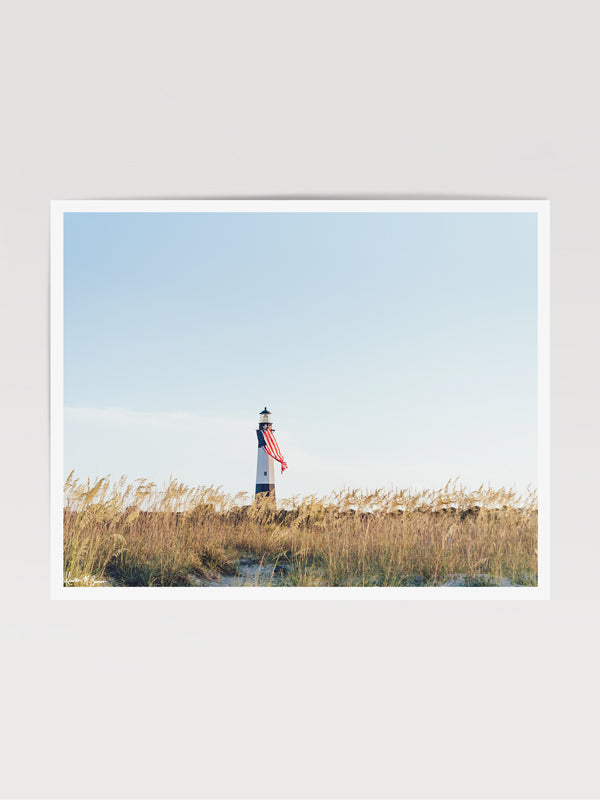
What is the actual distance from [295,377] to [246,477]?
2.57 ft

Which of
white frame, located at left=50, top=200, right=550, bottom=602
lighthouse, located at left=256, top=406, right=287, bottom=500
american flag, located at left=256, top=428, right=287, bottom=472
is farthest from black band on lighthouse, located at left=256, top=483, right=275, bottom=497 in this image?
white frame, located at left=50, top=200, right=550, bottom=602

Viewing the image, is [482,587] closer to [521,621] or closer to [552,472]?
[521,621]

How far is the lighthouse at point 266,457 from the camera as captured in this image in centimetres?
388

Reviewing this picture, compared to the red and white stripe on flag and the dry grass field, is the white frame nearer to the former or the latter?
the dry grass field

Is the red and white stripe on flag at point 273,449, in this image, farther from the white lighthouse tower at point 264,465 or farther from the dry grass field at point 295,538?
the dry grass field at point 295,538

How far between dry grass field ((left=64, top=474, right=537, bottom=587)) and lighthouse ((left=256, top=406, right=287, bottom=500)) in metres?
0.11

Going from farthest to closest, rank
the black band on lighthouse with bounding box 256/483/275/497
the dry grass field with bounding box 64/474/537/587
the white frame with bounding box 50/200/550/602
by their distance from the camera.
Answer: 1. the black band on lighthouse with bounding box 256/483/275/497
2. the dry grass field with bounding box 64/474/537/587
3. the white frame with bounding box 50/200/550/602

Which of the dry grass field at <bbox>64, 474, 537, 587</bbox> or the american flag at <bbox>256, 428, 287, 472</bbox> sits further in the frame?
the american flag at <bbox>256, 428, 287, 472</bbox>

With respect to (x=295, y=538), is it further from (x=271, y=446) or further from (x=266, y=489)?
(x=271, y=446)

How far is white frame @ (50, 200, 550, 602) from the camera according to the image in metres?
3.00

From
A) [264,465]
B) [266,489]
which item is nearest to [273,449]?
[264,465]
